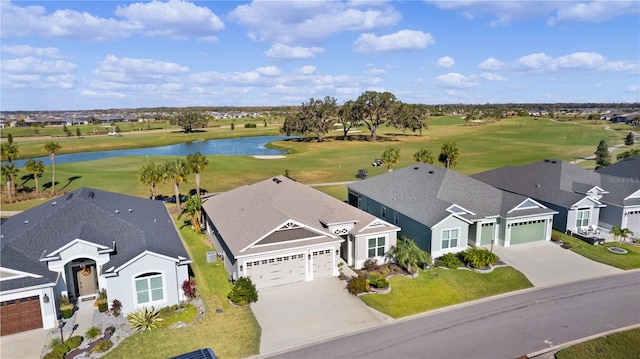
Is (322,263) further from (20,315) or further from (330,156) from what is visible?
(330,156)

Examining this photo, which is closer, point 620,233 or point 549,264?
point 549,264

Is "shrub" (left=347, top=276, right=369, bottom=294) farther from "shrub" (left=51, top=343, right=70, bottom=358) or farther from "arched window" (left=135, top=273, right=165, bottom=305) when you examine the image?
"shrub" (left=51, top=343, right=70, bottom=358)

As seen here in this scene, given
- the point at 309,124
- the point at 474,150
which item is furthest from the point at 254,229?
the point at 309,124

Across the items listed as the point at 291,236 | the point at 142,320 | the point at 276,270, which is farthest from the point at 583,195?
the point at 142,320

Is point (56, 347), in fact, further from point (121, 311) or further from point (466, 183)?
point (466, 183)

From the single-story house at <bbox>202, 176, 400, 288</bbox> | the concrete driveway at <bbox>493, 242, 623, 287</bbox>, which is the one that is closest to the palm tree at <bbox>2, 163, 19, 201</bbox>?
the single-story house at <bbox>202, 176, 400, 288</bbox>

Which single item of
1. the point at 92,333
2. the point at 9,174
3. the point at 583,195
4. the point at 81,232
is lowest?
the point at 92,333
